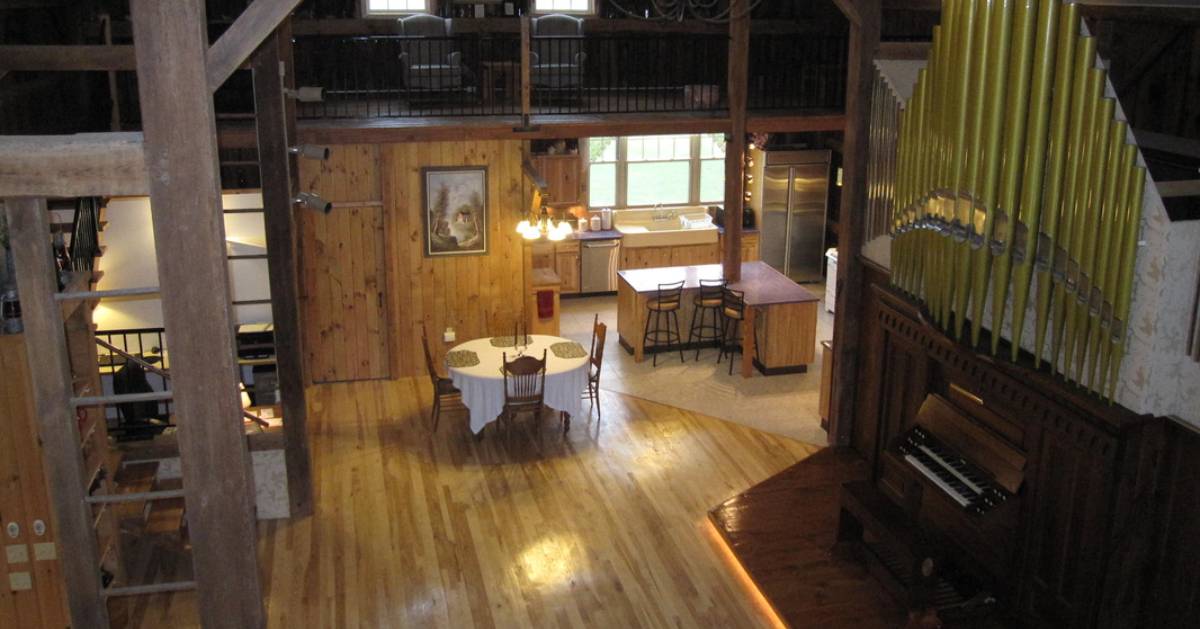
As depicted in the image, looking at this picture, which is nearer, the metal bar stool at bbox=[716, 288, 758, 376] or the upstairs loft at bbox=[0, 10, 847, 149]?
the upstairs loft at bbox=[0, 10, 847, 149]

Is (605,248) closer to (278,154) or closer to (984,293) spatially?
(278,154)

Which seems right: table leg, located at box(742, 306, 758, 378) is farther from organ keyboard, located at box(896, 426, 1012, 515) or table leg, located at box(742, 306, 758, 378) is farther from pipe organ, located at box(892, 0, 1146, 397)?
pipe organ, located at box(892, 0, 1146, 397)

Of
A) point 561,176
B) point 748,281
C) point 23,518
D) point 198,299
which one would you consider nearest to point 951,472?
point 198,299

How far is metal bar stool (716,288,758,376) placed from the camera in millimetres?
11866

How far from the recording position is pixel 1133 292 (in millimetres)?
5289

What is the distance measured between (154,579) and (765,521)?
4.54 meters

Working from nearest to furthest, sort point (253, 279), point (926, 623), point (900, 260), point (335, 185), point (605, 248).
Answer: point (926, 623) → point (900, 260) → point (253, 279) → point (335, 185) → point (605, 248)

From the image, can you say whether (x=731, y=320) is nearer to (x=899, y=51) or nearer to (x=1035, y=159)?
(x=899, y=51)

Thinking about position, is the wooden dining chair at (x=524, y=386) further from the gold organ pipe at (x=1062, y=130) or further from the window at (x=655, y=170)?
the window at (x=655, y=170)

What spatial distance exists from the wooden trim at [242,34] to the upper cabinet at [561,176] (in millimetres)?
9250

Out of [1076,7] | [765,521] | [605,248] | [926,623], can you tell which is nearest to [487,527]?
[765,521]

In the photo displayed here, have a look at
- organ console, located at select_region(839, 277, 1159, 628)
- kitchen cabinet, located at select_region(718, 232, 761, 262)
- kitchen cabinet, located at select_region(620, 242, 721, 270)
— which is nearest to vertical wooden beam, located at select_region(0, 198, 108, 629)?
organ console, located at select_region(839, 277, 1159, 628)

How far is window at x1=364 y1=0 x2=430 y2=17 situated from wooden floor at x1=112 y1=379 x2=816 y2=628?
4537mm

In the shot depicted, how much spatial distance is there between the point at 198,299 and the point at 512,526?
175 inches
